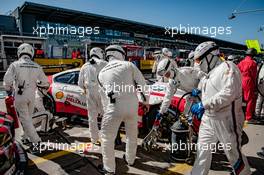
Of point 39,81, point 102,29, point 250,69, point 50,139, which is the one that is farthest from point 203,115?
point 102,29

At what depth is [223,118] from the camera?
9.59ft

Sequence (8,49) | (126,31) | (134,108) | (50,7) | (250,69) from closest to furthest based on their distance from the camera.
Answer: (134,108), (250,69), (8,49), (50,7), (126,31)

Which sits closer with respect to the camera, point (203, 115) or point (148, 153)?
point (203, 115)

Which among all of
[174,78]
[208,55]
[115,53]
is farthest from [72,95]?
[208,55]

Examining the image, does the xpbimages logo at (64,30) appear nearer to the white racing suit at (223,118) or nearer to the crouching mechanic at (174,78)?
the crouching mechanic at (174,78)

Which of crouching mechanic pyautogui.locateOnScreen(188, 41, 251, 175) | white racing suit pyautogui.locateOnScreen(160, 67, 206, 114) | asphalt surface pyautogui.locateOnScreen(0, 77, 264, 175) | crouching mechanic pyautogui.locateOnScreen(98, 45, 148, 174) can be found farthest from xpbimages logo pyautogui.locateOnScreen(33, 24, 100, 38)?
crouching mechanic pyautogui.locateOnScreen(188, 41, 251, 175)

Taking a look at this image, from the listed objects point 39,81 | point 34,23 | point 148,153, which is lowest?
point 148,153

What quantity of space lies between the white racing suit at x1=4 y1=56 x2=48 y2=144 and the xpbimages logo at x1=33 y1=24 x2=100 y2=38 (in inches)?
1042

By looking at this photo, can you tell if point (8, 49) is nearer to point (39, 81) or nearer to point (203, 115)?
point (39, 81)

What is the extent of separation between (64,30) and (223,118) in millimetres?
33243

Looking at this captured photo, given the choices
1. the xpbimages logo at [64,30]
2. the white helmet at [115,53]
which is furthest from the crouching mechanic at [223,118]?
the xpbimages logo at [64,30]

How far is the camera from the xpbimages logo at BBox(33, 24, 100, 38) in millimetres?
31250

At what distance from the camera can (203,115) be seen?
318cm

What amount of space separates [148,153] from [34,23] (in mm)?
31963
